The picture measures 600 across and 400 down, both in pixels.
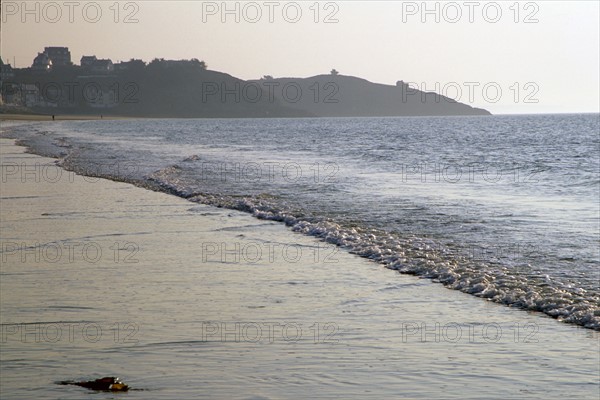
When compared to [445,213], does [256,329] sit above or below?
below

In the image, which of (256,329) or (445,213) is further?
(445,213)

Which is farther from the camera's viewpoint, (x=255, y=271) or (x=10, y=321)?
(x=255, y=271)

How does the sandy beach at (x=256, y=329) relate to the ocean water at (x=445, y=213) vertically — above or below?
below

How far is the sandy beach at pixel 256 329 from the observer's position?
20.7 feet

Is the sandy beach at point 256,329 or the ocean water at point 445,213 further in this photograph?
the ocean water at point 445,213

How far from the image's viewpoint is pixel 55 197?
19.2 metres

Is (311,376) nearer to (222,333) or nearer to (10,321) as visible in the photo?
(222,333)

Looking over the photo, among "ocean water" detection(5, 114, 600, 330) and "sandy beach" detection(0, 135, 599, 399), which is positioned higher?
"ocean water" detection(5, 114, 600, 330)

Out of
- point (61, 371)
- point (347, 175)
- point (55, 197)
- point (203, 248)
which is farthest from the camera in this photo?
point (347, 175)

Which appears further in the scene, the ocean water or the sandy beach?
the ocean water

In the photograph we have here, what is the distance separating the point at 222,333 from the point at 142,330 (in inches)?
26.8

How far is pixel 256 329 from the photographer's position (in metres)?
7.75

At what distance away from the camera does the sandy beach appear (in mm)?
6301

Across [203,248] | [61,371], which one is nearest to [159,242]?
[203,248]
